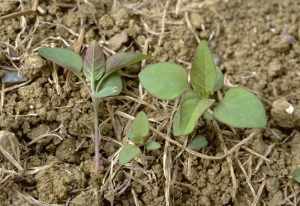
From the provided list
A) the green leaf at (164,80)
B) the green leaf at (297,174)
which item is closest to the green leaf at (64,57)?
the green leaf at (164,80)

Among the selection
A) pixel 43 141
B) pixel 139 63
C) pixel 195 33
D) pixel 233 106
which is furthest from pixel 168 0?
pixel 43 141

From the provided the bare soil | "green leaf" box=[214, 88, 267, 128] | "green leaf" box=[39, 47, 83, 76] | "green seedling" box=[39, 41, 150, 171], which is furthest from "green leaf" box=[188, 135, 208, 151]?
"green leaf" box=[39, 47, 83, 76]

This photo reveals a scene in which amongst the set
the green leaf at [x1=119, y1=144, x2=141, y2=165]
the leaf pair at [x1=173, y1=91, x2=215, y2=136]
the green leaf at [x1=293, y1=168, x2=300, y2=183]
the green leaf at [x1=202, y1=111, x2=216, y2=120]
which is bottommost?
the green leaf at [x1=293, y1=168, x2=300, y2=183]

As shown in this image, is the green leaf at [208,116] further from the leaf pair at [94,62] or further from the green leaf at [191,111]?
the leaf pair at [94,62]

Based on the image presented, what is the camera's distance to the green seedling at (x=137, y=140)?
1421 millimetres

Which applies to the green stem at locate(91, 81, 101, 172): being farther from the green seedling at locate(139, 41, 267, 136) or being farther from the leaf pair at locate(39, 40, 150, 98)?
the green seedling at locate(139, 41, 267, 136)

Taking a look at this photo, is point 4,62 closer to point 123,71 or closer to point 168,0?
point 123,71

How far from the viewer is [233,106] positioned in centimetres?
146

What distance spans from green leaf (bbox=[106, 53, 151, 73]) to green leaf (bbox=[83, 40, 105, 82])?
0.03m

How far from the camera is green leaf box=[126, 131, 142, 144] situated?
148 cm

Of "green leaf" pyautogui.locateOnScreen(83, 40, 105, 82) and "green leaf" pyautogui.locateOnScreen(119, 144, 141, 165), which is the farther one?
"green leaf" pyautogui.locateOnScreen(83, 40, 105, 82)

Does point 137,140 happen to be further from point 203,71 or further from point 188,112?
point 203,71

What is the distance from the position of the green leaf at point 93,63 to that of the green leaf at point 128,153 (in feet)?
0.95

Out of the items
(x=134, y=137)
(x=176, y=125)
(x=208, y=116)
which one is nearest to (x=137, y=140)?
(x=134, y=137)
